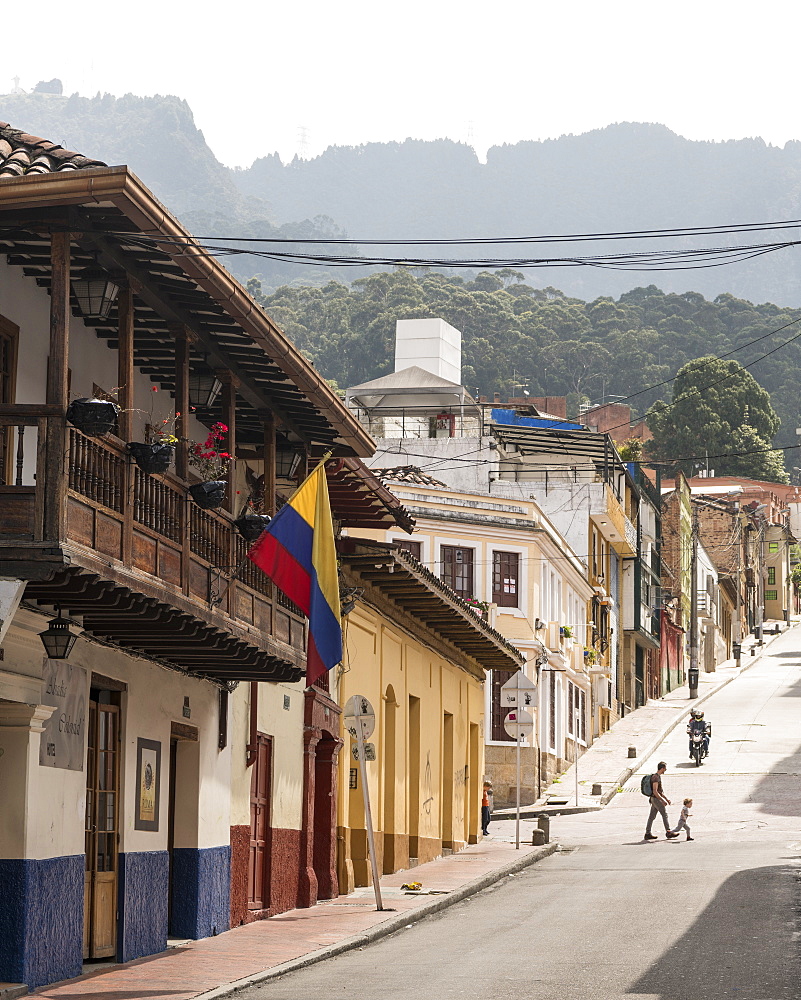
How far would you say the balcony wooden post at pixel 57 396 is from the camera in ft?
31.9

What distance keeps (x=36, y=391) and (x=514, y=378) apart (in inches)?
4355

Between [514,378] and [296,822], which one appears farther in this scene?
[514,378]

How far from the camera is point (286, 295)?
13350 centimetres

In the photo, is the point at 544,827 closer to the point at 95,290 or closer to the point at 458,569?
the point at 458,569

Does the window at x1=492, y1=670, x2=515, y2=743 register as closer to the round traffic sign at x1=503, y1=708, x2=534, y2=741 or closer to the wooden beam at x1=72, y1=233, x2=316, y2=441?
the round traffic sign at x1=503, y1=708, x2=534, y2=741

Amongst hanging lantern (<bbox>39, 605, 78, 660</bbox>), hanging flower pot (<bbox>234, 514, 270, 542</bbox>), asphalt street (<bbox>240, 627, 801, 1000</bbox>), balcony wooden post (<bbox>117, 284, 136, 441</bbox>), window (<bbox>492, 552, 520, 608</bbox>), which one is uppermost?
window (<bbox>492, 552, 520, 608</bbox>)

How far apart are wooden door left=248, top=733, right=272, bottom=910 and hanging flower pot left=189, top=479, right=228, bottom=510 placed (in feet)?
18.5

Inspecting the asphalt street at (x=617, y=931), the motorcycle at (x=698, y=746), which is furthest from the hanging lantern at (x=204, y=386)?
the motorcycle at (x=698, y=746)

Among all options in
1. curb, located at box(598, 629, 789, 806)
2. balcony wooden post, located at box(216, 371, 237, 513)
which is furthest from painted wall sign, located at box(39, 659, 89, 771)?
curb, located at box(598, 629, 789, 806)

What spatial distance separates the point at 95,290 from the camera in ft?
38.4

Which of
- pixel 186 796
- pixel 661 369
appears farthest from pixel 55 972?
pixel 661 369

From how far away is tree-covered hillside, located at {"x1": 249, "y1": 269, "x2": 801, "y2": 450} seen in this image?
4715 inches

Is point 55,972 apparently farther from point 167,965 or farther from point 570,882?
point 570,882

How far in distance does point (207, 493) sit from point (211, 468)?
136 cm
